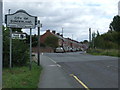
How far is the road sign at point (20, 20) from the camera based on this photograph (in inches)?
600

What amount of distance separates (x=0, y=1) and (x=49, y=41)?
102908mm

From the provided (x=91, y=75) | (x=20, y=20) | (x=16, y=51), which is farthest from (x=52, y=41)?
(x=91, y=75)

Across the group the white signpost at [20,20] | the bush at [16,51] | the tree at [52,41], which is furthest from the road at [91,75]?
the tree at [52,41]

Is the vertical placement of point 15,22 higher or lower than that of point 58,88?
higher

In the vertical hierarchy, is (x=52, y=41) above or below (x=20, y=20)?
above

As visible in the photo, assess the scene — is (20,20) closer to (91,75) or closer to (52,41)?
(91,75)

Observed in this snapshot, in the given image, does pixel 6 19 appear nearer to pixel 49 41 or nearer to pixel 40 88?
pixel 40 88

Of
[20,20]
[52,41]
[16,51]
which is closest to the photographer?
[20,20]

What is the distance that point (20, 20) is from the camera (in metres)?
15.6

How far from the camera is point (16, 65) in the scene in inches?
747

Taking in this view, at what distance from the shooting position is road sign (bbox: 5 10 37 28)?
15250mm

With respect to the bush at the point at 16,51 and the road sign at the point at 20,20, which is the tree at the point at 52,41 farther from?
the road sign at the point at 20,20

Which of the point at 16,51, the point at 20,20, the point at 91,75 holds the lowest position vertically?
the point at 91,75

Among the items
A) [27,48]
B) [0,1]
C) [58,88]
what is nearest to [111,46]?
[27,48]
